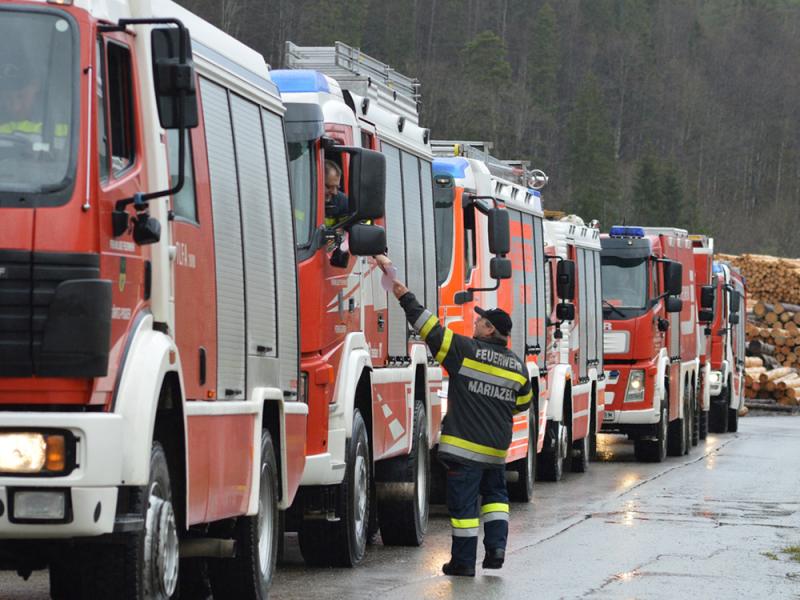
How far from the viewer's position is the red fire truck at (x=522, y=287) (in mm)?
16953

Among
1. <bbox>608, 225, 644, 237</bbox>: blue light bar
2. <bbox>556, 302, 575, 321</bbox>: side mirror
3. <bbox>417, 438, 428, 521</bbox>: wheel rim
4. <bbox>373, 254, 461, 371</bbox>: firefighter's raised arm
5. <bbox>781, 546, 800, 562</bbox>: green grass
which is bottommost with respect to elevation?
<bbox>781, 546, 800, 562</bbox>: green grass

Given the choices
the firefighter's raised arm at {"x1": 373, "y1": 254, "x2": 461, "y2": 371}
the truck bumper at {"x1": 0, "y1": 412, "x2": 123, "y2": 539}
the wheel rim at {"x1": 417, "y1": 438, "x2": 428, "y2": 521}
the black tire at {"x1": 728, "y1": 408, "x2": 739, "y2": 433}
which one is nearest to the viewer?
the truck bumper at {"x1": 0, "y1": 412, "x2": 123, "y2": 539}

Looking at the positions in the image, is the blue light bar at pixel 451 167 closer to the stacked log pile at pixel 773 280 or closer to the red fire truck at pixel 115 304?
the red fire truck at pixel 115 304

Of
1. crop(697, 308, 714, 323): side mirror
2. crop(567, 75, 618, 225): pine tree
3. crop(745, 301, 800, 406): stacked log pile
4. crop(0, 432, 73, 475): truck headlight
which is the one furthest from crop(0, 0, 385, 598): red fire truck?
crop(567, 75, 618, 225): pine tree

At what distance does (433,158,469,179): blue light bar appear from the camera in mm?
17188

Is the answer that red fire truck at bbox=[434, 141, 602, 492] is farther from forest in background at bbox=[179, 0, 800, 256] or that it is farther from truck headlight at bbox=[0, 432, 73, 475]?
forest in background at bbox=[179, 0, 800, 256]

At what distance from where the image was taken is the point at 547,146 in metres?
111

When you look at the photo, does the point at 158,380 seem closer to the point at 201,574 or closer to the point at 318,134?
the point at 201,574

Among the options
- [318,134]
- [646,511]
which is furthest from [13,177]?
[646,511]

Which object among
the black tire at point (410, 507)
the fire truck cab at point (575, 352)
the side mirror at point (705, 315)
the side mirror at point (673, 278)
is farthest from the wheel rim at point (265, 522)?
the side mirror at point (705, 315)

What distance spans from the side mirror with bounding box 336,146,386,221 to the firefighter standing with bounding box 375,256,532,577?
0.52 meters

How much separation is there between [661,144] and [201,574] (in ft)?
383

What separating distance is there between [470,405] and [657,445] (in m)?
14.5

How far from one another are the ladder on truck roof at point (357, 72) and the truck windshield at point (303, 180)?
2008 millimetres
